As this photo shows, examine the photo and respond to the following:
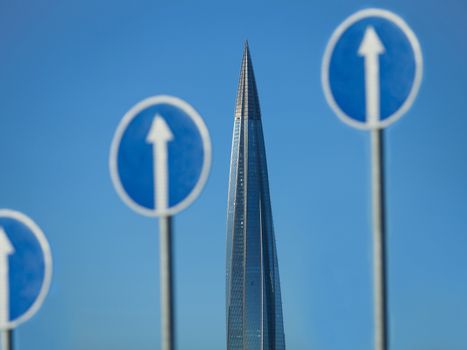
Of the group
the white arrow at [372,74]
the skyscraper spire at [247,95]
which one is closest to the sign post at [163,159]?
the white arrow at [372,74]

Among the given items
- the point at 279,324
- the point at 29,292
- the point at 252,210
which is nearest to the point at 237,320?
the point at 279,324

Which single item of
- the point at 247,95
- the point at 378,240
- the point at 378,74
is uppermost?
the point at 247,95

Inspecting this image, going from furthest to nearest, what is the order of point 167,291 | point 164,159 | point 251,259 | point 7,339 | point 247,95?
point 247,95, point 251,259, point 7,339, point 164,159, point 167,291

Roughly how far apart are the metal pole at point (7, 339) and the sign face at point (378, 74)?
1901 mm

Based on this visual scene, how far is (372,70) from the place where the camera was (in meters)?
5.00

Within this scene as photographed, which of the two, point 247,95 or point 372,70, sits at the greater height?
point 247,95

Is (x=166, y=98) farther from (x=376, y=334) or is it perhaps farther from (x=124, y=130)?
(x=376, y=334)

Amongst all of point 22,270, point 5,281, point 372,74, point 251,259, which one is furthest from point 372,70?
point 251,259

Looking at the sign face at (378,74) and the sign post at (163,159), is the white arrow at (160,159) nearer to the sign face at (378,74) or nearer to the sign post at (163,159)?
the sign post at (163,159)

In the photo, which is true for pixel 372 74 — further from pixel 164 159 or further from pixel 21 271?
Result: pixel 21 271

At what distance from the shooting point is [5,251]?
17.9ft

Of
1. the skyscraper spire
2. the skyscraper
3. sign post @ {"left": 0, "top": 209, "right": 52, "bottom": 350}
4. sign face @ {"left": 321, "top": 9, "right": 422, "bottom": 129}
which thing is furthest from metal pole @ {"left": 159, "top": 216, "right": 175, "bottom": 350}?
the skyscraper spire

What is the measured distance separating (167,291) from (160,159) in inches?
24.8

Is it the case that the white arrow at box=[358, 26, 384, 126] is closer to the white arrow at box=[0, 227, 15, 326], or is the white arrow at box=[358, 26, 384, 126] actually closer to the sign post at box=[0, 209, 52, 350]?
the sign post at box=[0, 209, 52, 350]
